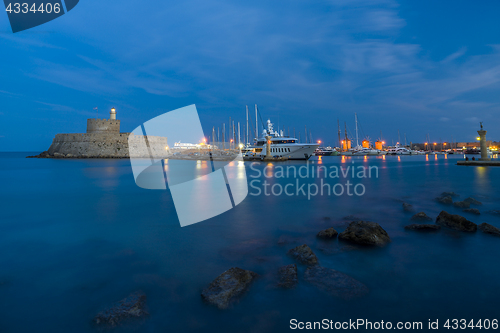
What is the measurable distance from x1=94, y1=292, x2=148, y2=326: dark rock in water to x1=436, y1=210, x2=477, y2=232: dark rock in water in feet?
24.0

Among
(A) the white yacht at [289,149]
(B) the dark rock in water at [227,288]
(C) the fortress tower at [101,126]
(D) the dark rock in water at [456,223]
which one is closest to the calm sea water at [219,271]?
(B) the dark rock in water at [227,288]

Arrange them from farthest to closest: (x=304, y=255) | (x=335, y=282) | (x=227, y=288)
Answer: (x=304, y=255)
(x=335, y=282)
(x=227, y=288)

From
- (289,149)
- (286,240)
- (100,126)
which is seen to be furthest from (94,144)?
(286,240)

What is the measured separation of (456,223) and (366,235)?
2839 mm

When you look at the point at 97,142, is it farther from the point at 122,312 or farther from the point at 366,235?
the point at 366,235

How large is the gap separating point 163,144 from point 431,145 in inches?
5658

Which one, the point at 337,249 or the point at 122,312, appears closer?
the point at 122,312

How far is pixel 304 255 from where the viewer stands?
A: 5059 mm

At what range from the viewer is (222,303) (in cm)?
363

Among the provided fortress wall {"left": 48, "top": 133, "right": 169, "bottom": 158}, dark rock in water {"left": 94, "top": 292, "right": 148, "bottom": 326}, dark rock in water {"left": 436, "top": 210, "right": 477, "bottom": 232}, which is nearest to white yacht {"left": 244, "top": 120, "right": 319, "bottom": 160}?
fortress wall {"left": 48, "top": 133, "right": 169, "bottom": 158}

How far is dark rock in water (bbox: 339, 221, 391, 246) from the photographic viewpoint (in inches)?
225

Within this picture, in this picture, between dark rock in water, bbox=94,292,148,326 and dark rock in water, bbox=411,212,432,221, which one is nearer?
dark rock in water, bbox=94,292,148,326

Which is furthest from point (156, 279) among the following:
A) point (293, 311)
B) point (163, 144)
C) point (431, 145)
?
point (431, 145)

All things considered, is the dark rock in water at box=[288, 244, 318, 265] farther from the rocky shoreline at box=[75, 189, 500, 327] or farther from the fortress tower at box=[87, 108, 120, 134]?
the fortress tower at box=[87, 108, 120, 134]
